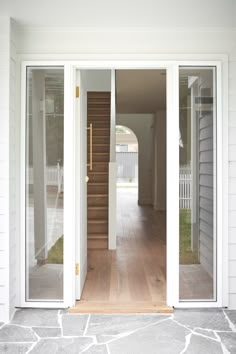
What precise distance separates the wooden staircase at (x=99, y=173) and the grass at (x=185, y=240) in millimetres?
Answer: 2788

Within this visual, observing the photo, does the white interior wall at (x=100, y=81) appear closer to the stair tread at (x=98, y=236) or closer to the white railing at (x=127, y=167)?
the stair tread at (x=98, y=236)

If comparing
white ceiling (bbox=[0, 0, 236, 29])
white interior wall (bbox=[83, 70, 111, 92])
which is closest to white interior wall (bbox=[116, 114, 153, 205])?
white interior wall (bbox=[83, 70, 111, 92])

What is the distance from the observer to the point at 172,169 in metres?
3.53

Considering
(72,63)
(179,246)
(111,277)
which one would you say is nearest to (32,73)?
(72,63)

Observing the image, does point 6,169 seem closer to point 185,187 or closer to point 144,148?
point 185,187

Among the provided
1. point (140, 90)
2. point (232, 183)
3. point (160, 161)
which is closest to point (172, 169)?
point (232, 183)

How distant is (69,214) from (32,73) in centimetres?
137

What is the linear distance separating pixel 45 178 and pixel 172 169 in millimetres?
1195

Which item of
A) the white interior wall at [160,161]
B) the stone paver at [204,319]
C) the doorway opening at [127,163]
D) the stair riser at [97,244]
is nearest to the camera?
the stone paver at [204,319]

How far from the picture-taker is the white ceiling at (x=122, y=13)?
2.98m

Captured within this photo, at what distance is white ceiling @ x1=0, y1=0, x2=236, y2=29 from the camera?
117 inches

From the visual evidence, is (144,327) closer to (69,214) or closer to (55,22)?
(69,214)

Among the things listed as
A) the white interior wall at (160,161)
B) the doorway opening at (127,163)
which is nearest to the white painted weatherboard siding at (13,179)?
the white interior wall at (160,161)

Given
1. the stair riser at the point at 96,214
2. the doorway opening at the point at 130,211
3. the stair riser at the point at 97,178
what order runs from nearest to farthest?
the doorway opening at the point at 130,211 < the stair riser at the point at 96,214 < the stair riser at the point at 97,178
